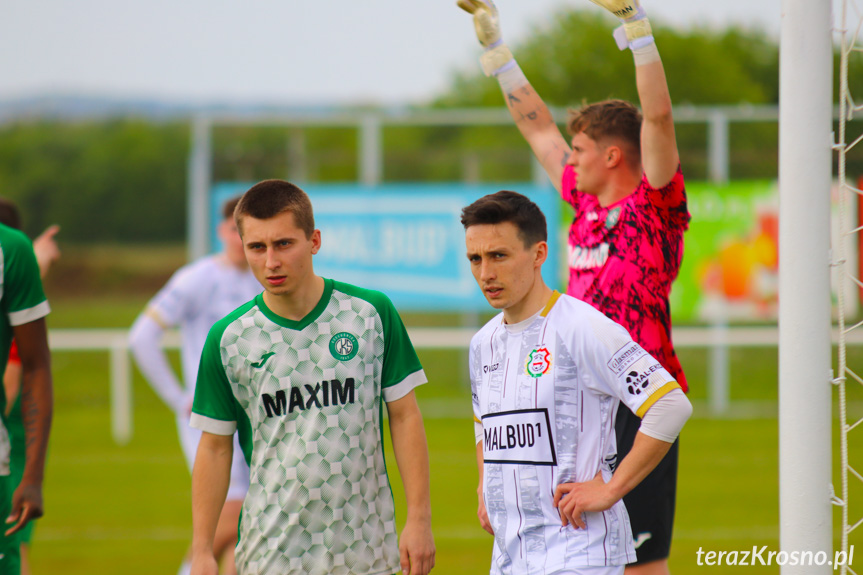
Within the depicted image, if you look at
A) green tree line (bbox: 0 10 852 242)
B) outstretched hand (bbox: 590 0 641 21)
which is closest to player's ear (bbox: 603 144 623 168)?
outstretched hand (bbox: 590 0 641 21)

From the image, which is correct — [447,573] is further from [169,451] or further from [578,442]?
[169,451]

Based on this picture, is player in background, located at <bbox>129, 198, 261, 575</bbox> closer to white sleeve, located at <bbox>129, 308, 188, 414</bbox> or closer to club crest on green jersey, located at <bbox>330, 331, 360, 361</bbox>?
white sleeve, located at <bbox>129, 308, 188, 414</bbox>

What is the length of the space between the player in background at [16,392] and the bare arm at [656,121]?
2264 millimetres

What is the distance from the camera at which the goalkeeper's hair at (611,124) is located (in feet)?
11.3

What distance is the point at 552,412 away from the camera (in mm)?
2818

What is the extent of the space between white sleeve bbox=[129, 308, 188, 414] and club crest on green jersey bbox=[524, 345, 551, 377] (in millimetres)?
3079

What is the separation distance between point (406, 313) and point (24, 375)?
20.4 m

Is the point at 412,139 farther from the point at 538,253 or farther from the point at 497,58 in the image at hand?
the point at 538,253

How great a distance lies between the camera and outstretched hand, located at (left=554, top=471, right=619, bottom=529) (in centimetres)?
266

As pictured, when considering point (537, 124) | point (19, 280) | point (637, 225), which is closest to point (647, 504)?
point (637, 225)

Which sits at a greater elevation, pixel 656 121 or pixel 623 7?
pixel 623 7

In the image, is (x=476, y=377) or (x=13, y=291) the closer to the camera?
(x=476, y=377)

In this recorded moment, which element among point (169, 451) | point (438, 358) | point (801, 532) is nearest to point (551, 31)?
point (438, 358)

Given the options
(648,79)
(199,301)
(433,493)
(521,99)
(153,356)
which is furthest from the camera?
(433,493)
